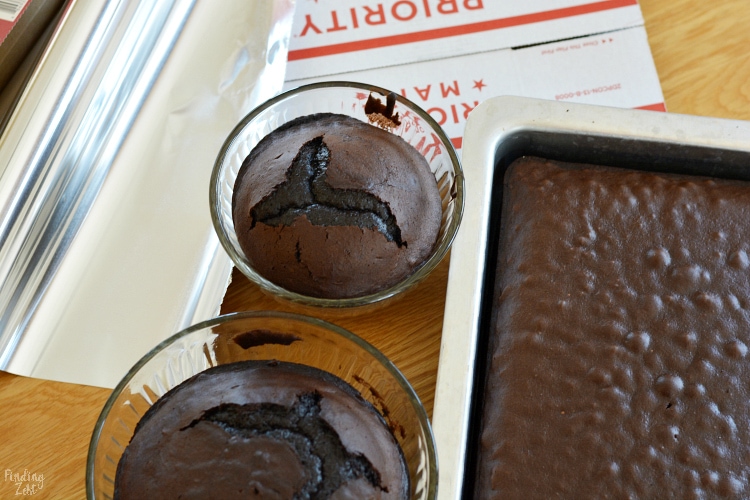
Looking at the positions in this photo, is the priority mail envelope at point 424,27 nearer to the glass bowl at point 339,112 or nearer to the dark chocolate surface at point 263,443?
the glass bowl at point 339,112

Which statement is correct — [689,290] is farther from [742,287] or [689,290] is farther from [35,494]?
[35,494]

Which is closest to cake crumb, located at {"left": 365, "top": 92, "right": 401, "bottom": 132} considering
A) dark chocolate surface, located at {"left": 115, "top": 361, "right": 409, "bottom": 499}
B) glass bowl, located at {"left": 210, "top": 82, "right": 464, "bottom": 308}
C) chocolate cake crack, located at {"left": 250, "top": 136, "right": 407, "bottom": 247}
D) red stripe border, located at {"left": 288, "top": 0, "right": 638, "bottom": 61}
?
glass bowl, located at {"left": 210, "top": 82, "right": 464, "bottom": 308}

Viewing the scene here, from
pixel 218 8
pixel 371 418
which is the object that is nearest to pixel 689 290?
pixel 371 418

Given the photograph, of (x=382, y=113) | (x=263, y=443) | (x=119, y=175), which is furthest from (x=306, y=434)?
(x=119, y=175)

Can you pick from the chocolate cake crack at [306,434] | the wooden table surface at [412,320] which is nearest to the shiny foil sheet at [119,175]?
the wooden table surface at [412,320]

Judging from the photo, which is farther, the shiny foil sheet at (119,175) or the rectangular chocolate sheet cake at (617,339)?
the shiny foil sheet at (119,175)
